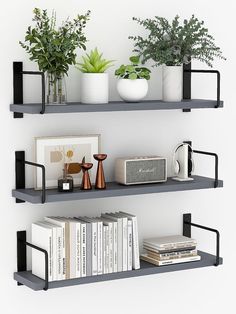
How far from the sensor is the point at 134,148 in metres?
3.02

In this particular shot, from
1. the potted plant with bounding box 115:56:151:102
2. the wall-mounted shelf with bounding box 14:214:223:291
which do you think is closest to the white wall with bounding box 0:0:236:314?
the wall-mounted shelf with bounding box 14:214:223:291

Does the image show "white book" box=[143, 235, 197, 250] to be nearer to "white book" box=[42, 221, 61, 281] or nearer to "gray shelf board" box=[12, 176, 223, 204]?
"gray shelf board" box=[12, 176, 223, 204]

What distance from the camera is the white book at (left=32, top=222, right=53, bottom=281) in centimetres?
267

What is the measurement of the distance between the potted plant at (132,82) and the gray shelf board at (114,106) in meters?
0.04

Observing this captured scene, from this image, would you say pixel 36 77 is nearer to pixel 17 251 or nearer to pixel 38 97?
pixel 38 97

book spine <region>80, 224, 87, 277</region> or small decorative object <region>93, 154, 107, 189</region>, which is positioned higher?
small decorative object <region>93, 154, 107, 189</region>

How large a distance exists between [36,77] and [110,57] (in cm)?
31

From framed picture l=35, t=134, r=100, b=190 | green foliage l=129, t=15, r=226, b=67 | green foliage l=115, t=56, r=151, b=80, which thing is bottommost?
framed picture l=35, t=134, r=100, b=190

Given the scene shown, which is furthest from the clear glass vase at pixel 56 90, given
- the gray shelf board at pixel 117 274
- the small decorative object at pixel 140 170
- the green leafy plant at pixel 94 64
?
the gray shelf board at pixel 117 274

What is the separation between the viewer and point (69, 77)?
2836 millimetres

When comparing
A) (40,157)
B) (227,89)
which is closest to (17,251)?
(40,157)

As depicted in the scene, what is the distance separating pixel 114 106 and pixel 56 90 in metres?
0.21

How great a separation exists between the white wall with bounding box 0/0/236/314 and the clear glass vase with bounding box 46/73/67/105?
0.10 meters

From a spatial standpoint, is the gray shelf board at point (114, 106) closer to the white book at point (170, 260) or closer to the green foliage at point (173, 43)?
the green foliage at point (173, 43)
